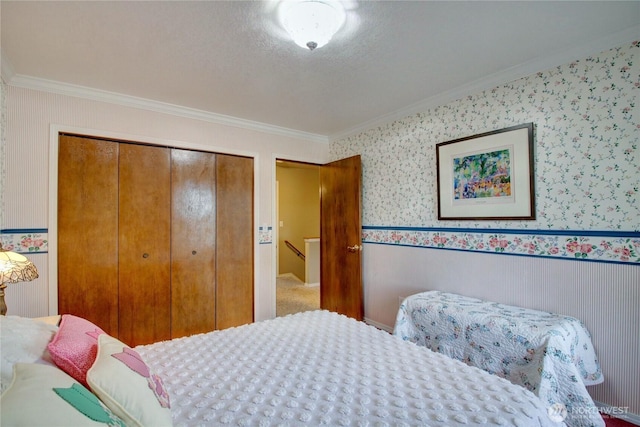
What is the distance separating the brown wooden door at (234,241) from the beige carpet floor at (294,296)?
2.58 ft

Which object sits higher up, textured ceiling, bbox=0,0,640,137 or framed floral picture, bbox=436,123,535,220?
textured ceiling, bbox=0,0,640,137

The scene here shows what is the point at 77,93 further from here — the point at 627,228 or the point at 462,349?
the point at 627,228

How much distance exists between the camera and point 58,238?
8.48 ft

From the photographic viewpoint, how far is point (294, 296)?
16.8 feet

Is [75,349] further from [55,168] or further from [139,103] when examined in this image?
[139,103]

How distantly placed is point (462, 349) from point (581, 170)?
4.97ft

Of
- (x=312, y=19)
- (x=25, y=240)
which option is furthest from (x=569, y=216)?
(x=25, y=240)

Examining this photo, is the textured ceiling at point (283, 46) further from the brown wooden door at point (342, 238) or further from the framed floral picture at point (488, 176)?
the brown wooden door at point (342, 238)

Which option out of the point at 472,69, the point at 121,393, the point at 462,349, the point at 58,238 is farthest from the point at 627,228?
the point at 58,238

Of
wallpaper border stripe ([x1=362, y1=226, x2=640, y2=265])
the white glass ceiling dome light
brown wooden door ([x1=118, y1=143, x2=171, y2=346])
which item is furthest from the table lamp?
wallpaper border stripe ([x1=362, y1=226, x2=640, y2=265])

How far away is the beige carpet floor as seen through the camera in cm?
443

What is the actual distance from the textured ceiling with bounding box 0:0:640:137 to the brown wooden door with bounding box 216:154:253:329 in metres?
0.86

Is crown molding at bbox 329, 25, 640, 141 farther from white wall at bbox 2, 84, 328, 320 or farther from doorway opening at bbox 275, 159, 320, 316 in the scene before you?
doorway opening at bbox 275, 159, 320, 316

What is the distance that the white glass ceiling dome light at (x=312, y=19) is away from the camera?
64.6 inches
